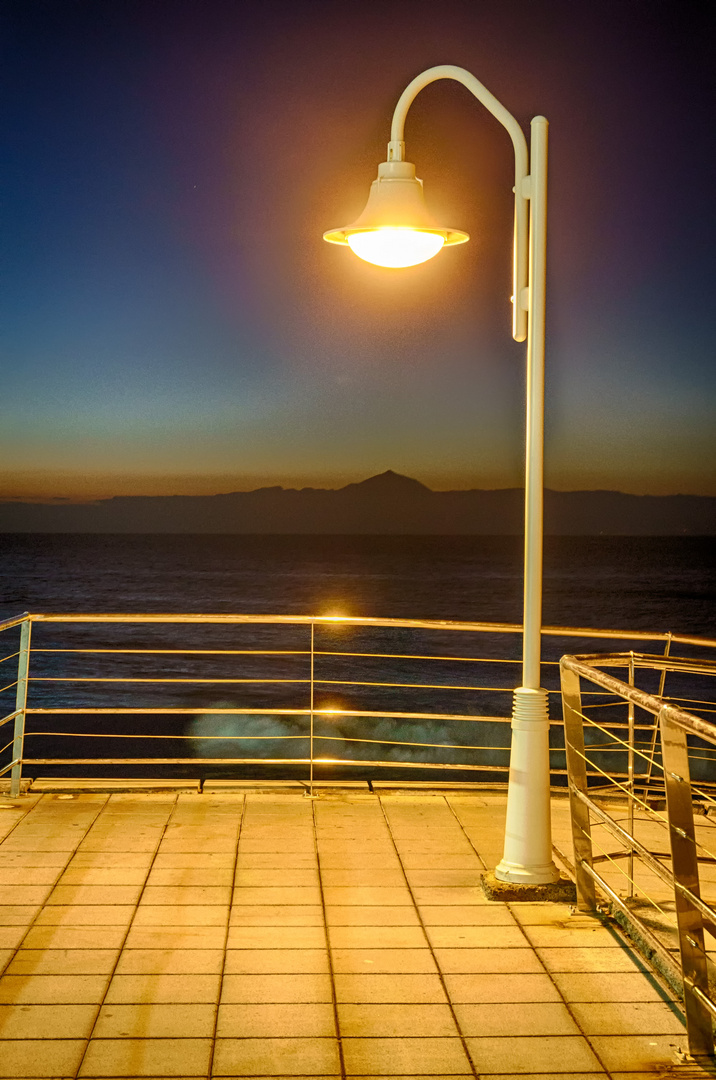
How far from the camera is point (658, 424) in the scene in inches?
1156

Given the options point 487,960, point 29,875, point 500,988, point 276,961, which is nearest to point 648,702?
point 500,988

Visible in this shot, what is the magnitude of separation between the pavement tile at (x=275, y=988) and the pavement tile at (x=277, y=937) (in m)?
0.27

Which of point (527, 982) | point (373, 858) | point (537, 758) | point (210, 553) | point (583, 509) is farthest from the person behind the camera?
point (210, 553)

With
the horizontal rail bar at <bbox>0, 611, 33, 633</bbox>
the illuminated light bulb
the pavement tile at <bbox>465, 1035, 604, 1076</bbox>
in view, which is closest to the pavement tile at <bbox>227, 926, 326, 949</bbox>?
the pavement tile at <bbox>465, 1035, 604, 1076</bbox>

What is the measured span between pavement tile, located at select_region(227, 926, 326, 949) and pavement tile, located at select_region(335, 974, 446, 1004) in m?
0.30

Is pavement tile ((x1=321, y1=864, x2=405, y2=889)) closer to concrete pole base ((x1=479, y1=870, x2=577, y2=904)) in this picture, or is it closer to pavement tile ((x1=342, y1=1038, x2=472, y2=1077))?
concrete pole base ((x1=479, y1=870, x2=577, y2=904))

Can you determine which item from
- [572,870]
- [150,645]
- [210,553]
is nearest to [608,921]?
[572,870]

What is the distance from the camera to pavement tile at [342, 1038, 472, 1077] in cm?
288

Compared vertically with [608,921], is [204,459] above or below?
above

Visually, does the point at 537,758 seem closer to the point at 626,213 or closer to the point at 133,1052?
the point at 133,1052

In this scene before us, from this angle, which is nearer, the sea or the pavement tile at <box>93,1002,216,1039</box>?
the pavement tile at <box>93,1002,216,1039</box>

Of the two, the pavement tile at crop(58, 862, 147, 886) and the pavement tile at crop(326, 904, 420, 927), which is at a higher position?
the pavement tile at crop(58, 862, 147, 886)

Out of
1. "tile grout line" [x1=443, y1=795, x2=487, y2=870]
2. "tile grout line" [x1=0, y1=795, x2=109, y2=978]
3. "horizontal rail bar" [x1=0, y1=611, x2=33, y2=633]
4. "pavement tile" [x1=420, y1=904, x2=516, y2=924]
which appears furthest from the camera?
"horizontal rail bar" [x1=0, y1=611, x2=33, y2=633]

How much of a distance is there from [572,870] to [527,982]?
0.90 m
